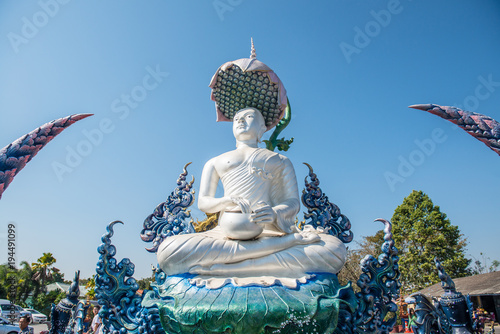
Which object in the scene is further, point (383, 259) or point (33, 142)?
point (33, 142)

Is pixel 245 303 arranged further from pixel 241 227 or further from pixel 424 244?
pixel 424 244

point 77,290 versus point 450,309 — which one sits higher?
point 450,309

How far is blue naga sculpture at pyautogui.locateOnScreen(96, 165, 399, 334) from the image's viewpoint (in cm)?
437

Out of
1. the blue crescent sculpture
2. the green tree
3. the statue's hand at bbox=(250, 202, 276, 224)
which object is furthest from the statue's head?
the green tree

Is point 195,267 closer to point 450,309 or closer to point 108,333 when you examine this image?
point 108,333

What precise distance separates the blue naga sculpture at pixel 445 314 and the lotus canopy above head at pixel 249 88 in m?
4.21

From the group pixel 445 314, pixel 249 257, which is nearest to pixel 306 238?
pixel 249 257

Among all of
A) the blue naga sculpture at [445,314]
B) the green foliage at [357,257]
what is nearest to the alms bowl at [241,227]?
the blue naga sculpture at [445,314]

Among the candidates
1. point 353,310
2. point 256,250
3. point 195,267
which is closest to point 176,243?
point 195,267

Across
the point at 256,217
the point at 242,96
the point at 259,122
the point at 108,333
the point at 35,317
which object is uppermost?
the point at 242,96

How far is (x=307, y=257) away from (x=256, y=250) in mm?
716

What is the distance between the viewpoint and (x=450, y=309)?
6.11m

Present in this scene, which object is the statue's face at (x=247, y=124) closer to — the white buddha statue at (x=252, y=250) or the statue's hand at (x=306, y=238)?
the white buddha statue at (x=252, y=250)

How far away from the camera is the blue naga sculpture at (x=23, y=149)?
5504mm
